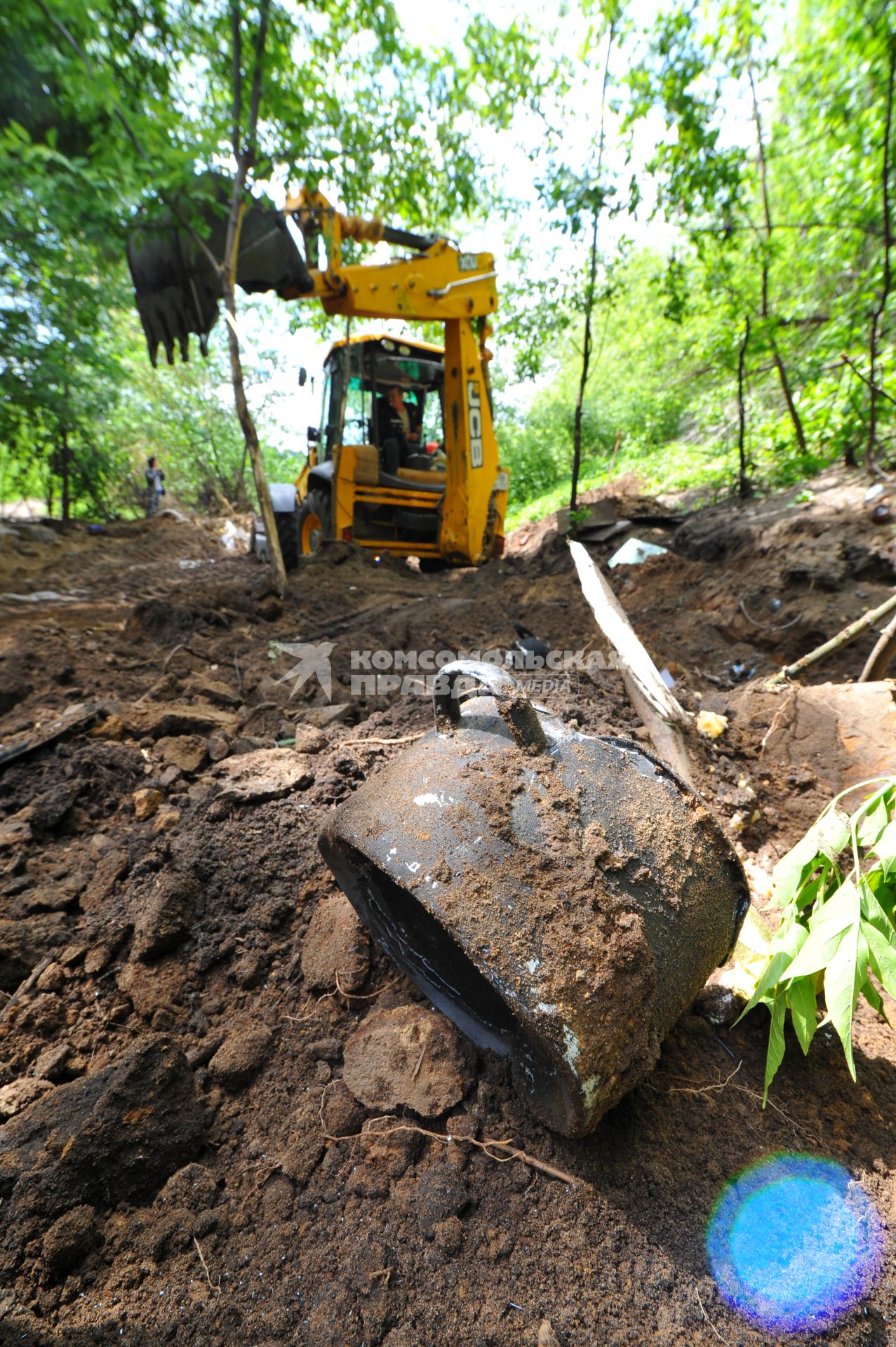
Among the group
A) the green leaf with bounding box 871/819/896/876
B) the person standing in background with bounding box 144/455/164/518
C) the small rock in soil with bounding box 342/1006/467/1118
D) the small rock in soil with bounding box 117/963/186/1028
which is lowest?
the small rock in soil with bounding box 342/1006/467/1118

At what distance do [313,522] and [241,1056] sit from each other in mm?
6472

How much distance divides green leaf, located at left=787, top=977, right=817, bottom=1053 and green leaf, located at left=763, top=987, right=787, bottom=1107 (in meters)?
0.02

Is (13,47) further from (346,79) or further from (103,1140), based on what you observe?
(103,1140)

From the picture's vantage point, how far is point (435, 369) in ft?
23.4

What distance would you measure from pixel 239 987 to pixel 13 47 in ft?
18.0

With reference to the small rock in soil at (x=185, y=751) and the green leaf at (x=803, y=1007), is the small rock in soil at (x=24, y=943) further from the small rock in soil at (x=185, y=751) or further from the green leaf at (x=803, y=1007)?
→ the green leaf at (x=803, y=1007)

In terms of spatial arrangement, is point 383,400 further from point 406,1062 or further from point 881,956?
point 881,956

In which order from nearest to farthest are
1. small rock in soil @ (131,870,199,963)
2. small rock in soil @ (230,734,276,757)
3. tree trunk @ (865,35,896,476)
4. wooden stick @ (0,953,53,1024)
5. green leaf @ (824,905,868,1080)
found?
green leaf @ (824,905,868,1080)
wooden stick @ (0,953,53,1024)
small rock in soil @ (131,870,199,963)
small rock in soil @ (230,734,276,757)
tree trunk @ (865,35,896,476)

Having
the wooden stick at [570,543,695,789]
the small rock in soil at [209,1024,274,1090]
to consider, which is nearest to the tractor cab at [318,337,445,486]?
the wooden stick at [570,543,695,789]

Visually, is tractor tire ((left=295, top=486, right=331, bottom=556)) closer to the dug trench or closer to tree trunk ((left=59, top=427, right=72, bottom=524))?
the dug trench

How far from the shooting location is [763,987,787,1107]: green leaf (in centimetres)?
108

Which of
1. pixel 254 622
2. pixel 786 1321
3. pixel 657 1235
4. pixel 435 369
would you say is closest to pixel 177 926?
pixel 657 1235

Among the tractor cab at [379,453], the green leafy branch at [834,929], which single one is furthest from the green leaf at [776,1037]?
the tractor cab at [379,453]

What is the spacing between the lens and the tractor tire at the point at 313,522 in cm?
665
